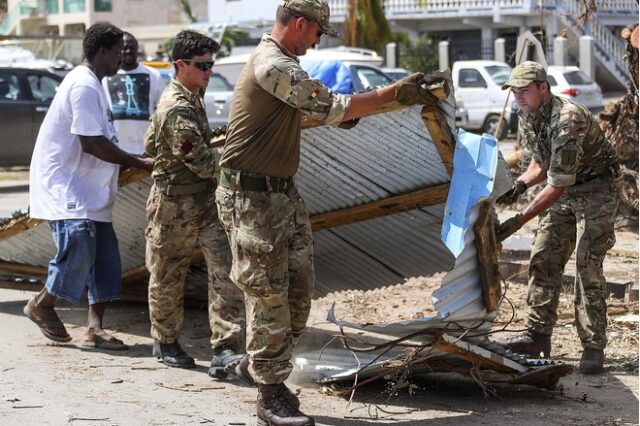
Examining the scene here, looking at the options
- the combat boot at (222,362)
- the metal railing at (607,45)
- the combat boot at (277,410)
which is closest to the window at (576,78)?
the metal railing at (607,45)

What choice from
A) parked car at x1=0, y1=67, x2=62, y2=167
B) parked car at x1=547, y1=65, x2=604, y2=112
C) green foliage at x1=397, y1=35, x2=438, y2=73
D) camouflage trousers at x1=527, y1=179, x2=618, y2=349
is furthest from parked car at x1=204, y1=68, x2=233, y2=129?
green foliage at x1=397, y1=35, x2=438, y2=73

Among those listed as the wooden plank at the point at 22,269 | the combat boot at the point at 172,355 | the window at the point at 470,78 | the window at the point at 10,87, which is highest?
the window at the point at 10,87

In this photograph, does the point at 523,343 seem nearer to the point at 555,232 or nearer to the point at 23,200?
the point at 555,232

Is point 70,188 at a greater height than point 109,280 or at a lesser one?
greater

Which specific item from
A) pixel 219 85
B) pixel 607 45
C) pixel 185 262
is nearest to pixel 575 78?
pixel 219 85

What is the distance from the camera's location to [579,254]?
615 cm

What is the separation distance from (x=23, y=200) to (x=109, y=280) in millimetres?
8854

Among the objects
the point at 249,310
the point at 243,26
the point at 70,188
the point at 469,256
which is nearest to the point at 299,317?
the point at 249,310

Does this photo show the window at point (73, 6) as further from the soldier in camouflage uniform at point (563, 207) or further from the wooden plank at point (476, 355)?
the wooden plank at point (476, 355)

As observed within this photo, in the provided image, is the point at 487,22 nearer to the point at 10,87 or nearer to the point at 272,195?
the point at 10,87

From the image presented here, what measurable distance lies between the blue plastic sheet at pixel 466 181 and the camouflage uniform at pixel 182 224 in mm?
1382

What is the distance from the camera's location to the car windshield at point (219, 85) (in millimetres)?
21641

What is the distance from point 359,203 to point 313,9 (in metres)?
2.13

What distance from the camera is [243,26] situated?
4431 centimetres
